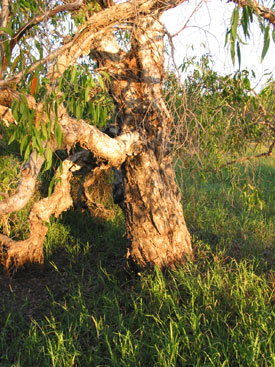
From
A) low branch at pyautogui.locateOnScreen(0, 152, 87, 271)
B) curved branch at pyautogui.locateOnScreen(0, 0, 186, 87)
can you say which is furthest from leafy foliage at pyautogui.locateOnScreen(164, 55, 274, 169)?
low branch at pyautogui.locateOnScreen(0, 152, 87, 271)

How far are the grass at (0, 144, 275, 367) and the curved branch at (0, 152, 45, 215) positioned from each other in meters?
0.98

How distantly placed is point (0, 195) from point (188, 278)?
101 inches

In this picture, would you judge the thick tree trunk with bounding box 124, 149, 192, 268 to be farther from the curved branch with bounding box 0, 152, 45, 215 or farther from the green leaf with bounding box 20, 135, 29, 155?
the green leaf with bounding box 20, 135, 29, 155

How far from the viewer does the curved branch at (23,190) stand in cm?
434

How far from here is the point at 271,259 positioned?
5.01 m

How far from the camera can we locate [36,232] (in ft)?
16.6

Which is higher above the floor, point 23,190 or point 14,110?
point 14,110

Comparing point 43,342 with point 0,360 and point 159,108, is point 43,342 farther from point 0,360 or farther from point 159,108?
point 159,108

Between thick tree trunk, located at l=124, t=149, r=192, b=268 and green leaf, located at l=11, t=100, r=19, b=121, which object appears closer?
green leaf, located at l=11, t=100, r=19, b=121

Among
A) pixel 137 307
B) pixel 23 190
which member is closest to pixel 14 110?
pixel 23 190

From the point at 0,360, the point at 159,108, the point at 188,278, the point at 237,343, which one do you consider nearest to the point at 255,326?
the point at 237,343

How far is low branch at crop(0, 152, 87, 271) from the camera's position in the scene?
4.93 meters

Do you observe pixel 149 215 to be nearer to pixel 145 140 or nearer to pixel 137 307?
pixel 145 140

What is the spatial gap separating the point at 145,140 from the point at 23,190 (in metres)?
1.61
